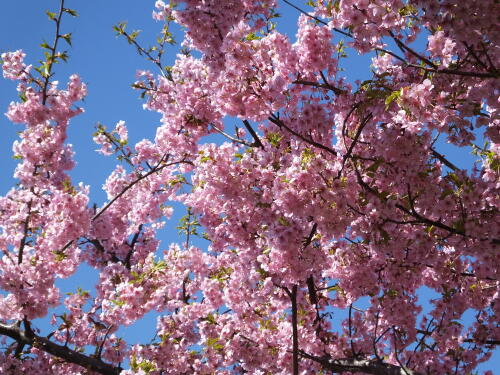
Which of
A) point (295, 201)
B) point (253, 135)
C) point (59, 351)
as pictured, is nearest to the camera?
point (295, 201)

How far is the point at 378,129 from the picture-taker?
599 centimetres

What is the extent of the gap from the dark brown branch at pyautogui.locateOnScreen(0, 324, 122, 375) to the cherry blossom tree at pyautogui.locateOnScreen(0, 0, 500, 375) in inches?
1.2

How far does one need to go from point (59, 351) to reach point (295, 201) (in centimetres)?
454

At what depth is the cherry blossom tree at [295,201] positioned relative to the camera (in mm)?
5516

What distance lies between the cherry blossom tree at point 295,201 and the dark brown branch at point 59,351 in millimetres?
30

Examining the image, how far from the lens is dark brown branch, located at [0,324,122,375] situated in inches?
301

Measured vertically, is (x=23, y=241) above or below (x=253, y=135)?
below

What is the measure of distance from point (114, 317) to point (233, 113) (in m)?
3.90

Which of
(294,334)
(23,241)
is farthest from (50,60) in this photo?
(294,334)

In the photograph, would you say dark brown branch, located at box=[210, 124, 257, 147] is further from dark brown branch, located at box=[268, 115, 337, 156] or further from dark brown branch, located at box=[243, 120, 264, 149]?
dark brown branch, located at box=[268, 115, 337, 156]

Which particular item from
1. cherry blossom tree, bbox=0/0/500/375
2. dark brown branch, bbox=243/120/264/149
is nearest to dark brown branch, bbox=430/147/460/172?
cherry blossom tree, bbox=0/0/500/375

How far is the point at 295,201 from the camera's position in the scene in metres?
5.71

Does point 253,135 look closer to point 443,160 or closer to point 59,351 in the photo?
→ point 443,160

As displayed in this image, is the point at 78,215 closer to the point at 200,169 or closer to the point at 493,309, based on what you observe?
the point at 200,169
